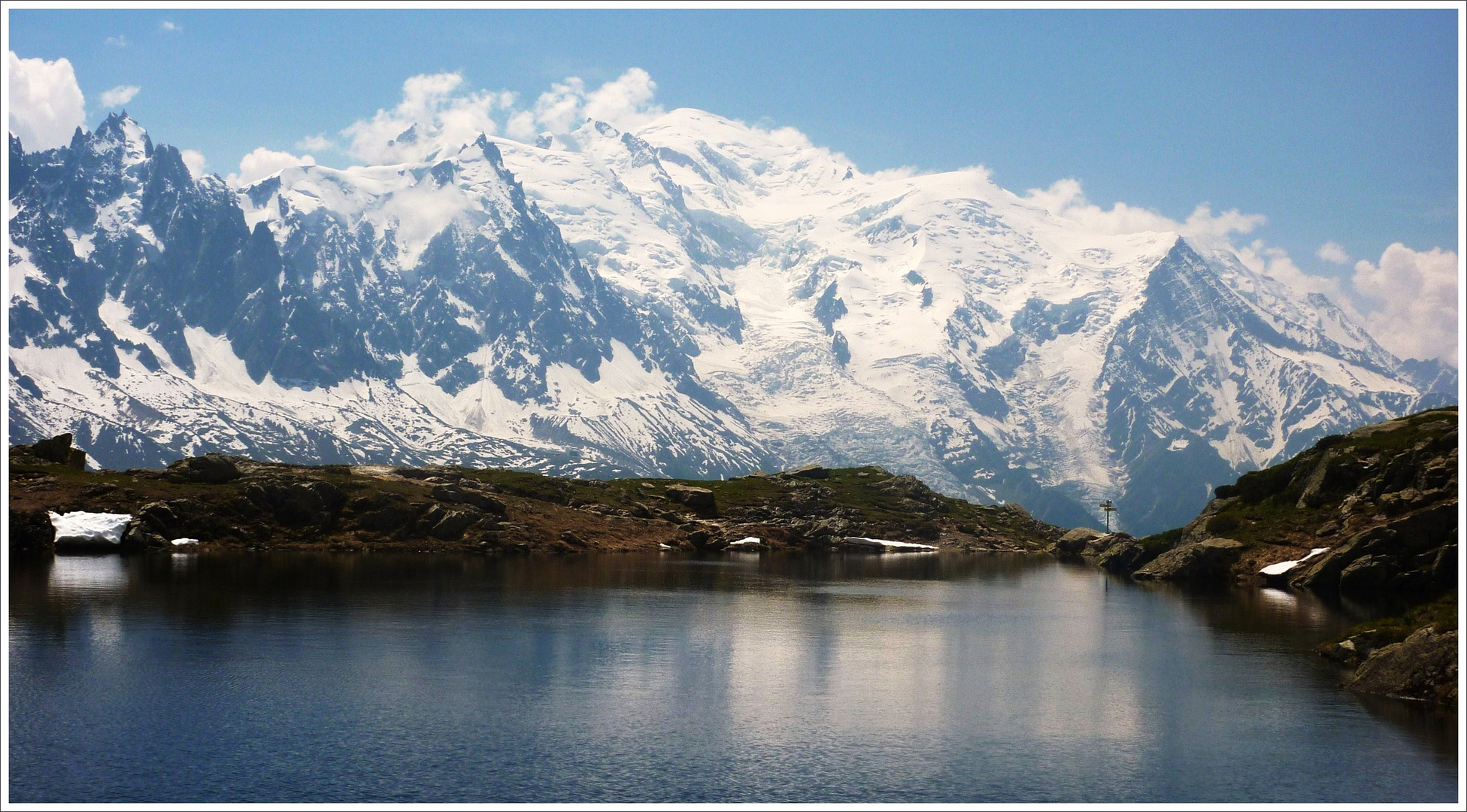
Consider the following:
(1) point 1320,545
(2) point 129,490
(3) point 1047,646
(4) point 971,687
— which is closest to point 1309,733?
(4) point 971,687

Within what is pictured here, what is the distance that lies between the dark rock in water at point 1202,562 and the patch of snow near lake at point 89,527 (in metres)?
153

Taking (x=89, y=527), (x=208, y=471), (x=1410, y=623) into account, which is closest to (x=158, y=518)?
(x=89, y=527)

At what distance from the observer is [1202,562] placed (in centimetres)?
17362

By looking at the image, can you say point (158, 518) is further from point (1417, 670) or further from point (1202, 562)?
point (1417, 670)

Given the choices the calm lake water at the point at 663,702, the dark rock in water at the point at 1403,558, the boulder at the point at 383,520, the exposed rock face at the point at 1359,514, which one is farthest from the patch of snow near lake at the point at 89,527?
the dark rock in water at the point at 1403,558

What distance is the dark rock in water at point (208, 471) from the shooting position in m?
195

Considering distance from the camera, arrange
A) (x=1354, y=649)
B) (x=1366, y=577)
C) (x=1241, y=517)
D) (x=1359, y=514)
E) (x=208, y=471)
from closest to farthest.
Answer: (x=1354, y=649), (x=1366, y=577), (x=1359, y=514), (x=1241, y=517), (x=208, y=471)

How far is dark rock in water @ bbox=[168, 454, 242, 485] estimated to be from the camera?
19512cm

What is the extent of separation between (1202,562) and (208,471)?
154551 millimetres

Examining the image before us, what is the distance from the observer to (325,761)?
6006 centimetres

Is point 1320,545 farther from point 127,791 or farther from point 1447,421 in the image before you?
point 127,791

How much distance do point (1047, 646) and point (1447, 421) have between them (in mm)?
97616

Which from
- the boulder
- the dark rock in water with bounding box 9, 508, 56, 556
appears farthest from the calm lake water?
the boulder

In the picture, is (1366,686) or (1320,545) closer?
(1366,686)
